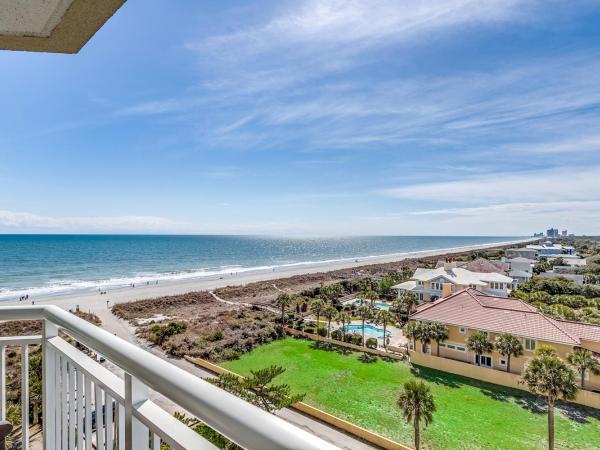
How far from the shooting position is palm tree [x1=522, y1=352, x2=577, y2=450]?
36.9ft

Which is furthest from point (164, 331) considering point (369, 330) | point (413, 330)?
point (413, 330)

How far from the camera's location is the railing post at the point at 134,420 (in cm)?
106

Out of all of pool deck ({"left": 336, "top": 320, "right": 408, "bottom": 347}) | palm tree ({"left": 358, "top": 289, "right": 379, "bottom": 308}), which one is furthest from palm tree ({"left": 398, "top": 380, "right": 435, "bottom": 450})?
palm tree ({"left": 358, "top": 289, "right": 379, "bottom": 308})

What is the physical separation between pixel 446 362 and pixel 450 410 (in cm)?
413

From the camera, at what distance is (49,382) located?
6.00 feet

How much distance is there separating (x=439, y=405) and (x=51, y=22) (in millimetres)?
15208

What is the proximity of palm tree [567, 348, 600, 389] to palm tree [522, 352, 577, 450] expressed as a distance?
306 centimetres

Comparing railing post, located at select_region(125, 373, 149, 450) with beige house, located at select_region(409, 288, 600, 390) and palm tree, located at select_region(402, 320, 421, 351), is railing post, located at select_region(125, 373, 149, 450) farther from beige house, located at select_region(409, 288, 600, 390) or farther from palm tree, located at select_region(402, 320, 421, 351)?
beige house, located at select_region(409, 288, 600, 390)

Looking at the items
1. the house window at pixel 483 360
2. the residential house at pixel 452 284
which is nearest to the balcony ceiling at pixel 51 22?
the house window at pixel 483 360

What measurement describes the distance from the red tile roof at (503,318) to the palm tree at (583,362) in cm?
89

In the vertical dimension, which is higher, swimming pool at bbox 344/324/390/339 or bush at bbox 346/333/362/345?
bush at bbox 346/333/362/345

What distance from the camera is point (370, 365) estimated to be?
54.6ft

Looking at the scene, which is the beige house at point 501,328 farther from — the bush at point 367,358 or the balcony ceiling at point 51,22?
the balcony ceiling at point 51,22

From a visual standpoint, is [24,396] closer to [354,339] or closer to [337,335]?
[354,339]
